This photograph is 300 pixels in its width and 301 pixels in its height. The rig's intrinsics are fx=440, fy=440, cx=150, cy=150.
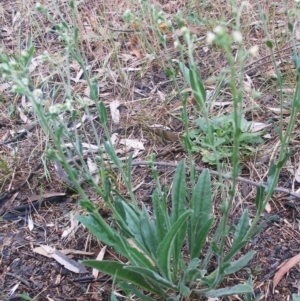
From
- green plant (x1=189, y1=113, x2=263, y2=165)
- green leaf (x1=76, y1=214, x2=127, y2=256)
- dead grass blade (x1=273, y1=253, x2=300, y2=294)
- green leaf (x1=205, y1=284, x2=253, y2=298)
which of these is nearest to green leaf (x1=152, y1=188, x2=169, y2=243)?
green leaf (x1=76, y1=214, x2=127, y2=256)

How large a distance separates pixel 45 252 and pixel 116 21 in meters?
1.83

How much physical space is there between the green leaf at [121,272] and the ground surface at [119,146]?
6.8 inches

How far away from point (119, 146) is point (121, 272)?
3.10ft

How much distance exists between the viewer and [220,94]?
2365mm

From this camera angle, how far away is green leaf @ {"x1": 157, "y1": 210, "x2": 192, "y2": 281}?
3.79 feet

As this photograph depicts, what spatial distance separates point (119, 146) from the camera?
2205mm

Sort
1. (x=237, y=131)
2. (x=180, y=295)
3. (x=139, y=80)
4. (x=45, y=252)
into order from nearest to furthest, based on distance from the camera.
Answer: (x=237, y=131), (x=180, y=295), (x=45, y=252), (x=139, y=80)

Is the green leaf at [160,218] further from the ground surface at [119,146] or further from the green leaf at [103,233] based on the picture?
the ground surface at [119,146]

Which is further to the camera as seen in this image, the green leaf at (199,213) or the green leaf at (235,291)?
the green leaf at (199,213)

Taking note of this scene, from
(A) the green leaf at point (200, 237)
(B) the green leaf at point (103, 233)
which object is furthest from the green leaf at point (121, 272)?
(A) the green leaf at point (200, 237)

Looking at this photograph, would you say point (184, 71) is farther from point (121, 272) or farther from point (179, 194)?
point (121, 272)

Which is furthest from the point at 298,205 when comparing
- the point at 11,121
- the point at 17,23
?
the point at 17,23

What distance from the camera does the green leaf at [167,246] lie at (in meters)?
1.15

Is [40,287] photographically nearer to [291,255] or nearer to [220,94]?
[291,255]
